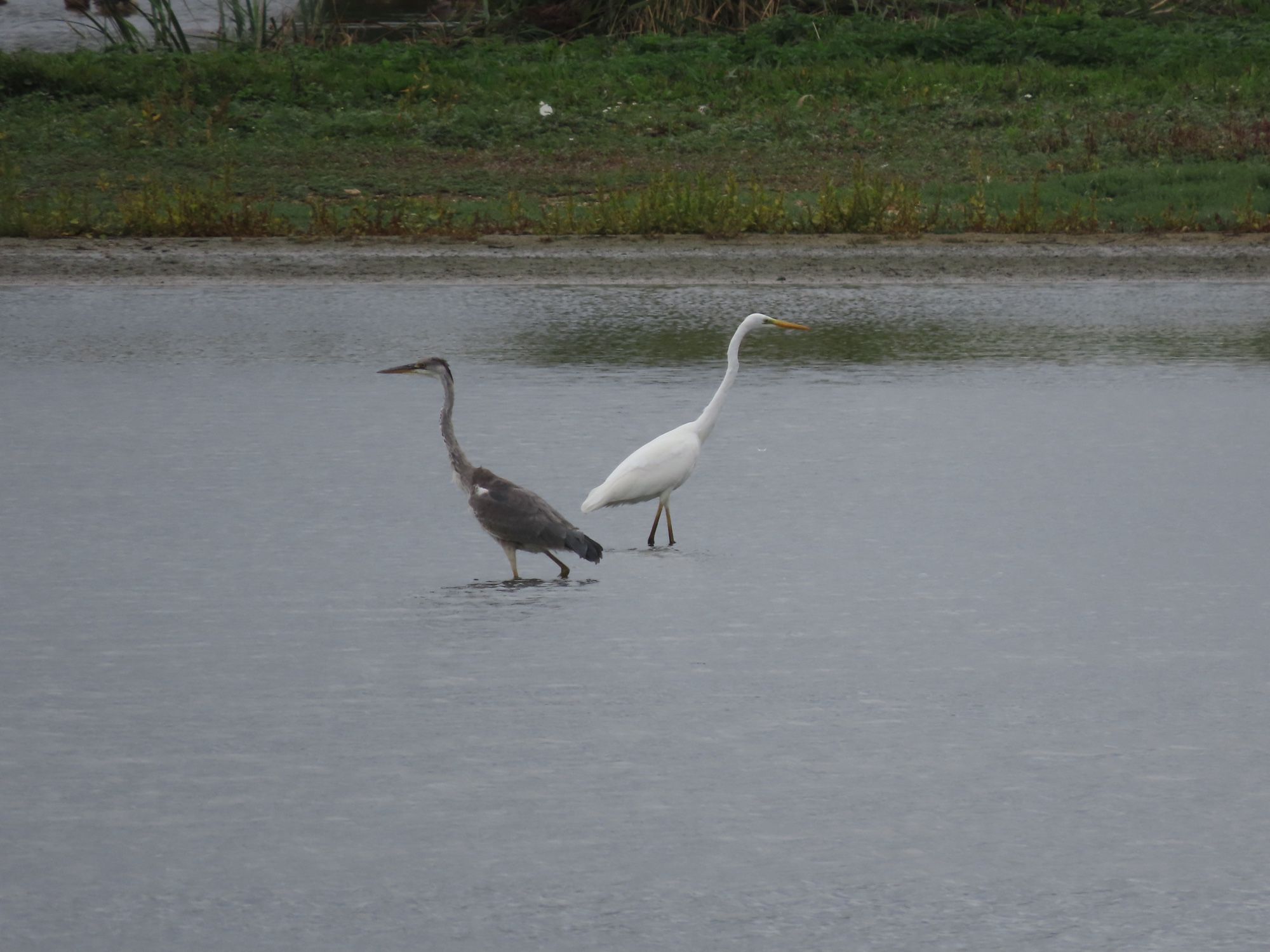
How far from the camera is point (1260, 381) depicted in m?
10.9

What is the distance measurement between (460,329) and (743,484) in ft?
15.4

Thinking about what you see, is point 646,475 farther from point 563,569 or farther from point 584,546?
point 584,546

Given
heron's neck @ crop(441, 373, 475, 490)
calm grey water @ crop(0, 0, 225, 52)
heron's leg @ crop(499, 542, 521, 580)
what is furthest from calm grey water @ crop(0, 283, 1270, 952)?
calm grey water @ crop(0, 0, 225, 52)

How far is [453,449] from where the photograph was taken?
745cm

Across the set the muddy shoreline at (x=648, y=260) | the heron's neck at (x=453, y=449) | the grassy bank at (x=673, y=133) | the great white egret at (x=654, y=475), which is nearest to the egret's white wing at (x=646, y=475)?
the great white egret at (x=654, y=475)

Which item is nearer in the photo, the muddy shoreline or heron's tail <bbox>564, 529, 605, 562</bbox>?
heron's tail <bbox>564, 529, 605, 562</bbox>

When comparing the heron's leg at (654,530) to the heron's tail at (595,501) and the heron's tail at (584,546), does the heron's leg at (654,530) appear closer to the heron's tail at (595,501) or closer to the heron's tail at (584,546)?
the heron's tail at (595,501)

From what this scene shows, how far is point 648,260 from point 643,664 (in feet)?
33.5

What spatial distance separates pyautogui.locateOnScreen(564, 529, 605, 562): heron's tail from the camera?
6.98 meters

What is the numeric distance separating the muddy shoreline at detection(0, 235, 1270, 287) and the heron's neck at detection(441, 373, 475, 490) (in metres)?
7.52

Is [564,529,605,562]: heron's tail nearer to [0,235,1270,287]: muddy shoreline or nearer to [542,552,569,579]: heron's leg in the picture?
[542,552,569,579]: heron's leg

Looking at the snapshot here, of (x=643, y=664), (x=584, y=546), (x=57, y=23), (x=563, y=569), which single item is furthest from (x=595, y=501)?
(x=57, y=23)

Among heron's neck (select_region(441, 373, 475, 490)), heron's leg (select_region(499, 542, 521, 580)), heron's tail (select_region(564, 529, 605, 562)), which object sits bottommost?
heron's leg (select_region(499, 542, 521, 580))

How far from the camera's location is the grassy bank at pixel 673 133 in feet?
56.6
